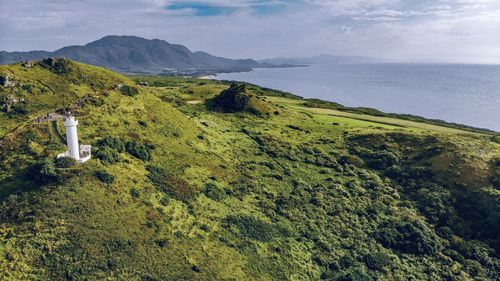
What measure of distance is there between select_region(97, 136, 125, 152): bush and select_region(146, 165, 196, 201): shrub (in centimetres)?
491

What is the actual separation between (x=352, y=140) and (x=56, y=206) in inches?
2439

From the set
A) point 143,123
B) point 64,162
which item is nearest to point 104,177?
point 64,162

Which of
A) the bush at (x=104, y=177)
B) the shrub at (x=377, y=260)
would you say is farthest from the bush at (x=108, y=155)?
the shrub at (x=377, y=260)

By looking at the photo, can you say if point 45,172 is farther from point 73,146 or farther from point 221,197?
point 221,197

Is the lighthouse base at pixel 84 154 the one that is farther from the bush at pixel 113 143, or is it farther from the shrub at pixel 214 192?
the shrub at pixel 214 192

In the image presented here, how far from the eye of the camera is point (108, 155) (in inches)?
1949

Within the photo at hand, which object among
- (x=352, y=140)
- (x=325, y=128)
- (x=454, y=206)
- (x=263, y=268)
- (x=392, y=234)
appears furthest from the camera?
(x=325, y=128)

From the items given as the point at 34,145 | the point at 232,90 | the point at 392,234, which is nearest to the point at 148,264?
the point at 34,145

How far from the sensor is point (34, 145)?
48688mm

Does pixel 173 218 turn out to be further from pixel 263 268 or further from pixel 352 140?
pixel 352 140

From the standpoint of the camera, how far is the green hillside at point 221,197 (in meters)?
39.1

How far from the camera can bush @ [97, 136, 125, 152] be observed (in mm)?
52156

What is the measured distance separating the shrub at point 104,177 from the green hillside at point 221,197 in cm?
13

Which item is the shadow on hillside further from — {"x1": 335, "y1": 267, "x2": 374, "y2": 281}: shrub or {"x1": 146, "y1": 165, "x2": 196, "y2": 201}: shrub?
{"x1": 335, "y1": 267, "x2": 374, "y2": 281}: shrub
